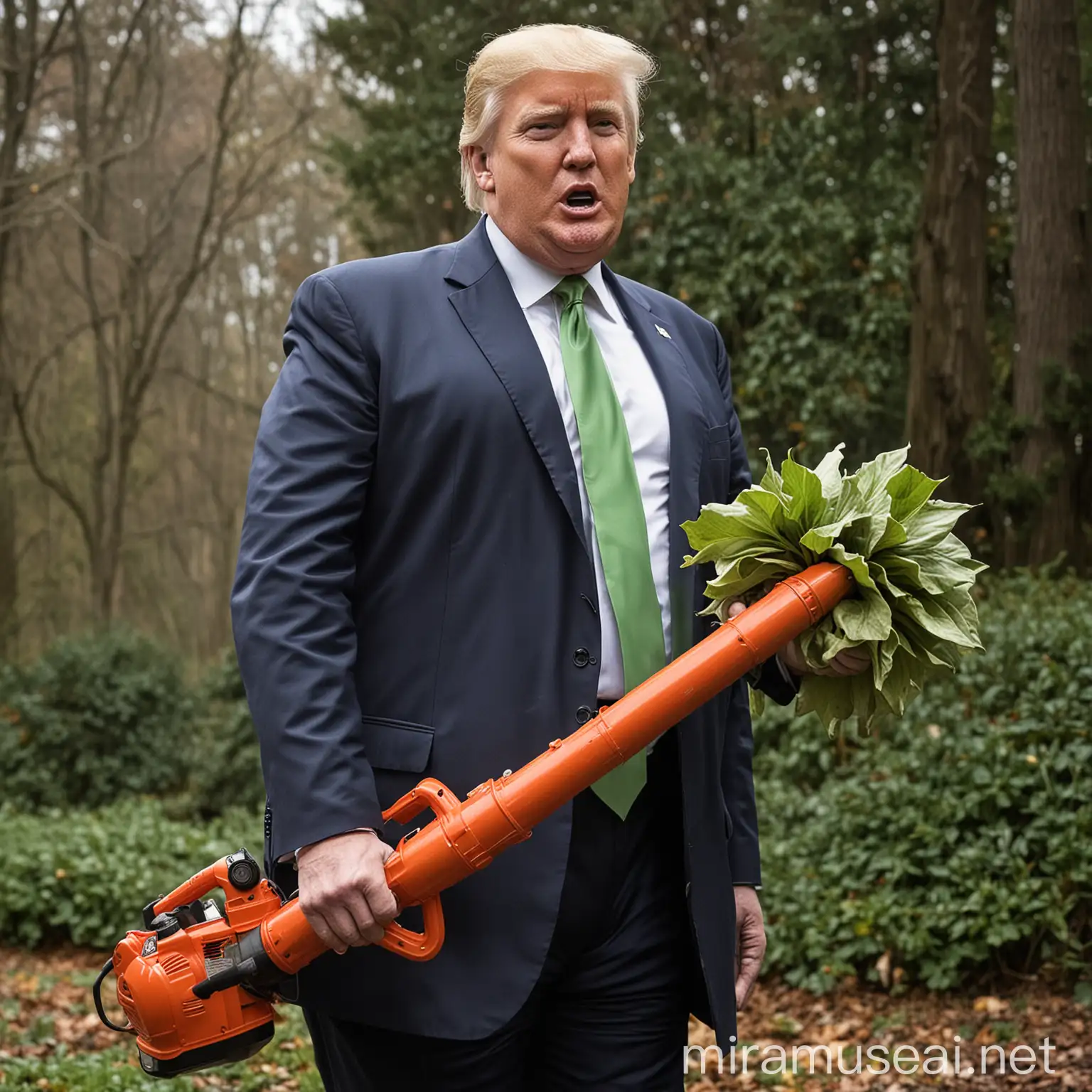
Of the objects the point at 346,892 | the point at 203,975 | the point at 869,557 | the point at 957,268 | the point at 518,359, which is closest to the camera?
the point at 346,892

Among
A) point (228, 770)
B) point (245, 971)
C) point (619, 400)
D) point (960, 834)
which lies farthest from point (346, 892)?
point (228, 770)

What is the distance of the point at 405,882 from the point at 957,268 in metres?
8.51

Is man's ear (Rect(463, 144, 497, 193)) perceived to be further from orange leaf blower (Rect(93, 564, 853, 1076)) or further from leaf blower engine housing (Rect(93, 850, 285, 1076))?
leaf blower engine housing (Rect(93, 850, 285, 1076))

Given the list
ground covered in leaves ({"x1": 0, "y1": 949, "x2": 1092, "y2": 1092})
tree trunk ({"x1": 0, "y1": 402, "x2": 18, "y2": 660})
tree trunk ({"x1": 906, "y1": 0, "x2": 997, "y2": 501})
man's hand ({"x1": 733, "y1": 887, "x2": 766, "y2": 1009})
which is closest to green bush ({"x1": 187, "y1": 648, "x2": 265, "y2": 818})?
tree trunk ({"x1": 0, "y1": 402, "x2": 18, "y2": 660})

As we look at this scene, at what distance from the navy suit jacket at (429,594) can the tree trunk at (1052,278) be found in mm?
7467

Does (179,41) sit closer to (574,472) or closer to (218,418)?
(218,418)

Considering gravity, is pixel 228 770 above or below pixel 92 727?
below

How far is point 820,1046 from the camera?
5223 mm

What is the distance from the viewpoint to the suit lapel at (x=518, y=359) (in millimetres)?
2314

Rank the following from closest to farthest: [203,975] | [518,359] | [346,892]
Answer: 1. [346,892]
2. [203,975]
3. [518,359]

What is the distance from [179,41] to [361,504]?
1712cm

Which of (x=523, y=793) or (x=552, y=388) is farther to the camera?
(x=552, y=388)

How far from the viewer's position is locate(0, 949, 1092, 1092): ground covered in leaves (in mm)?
4801

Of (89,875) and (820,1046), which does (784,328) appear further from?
(820,1046)
